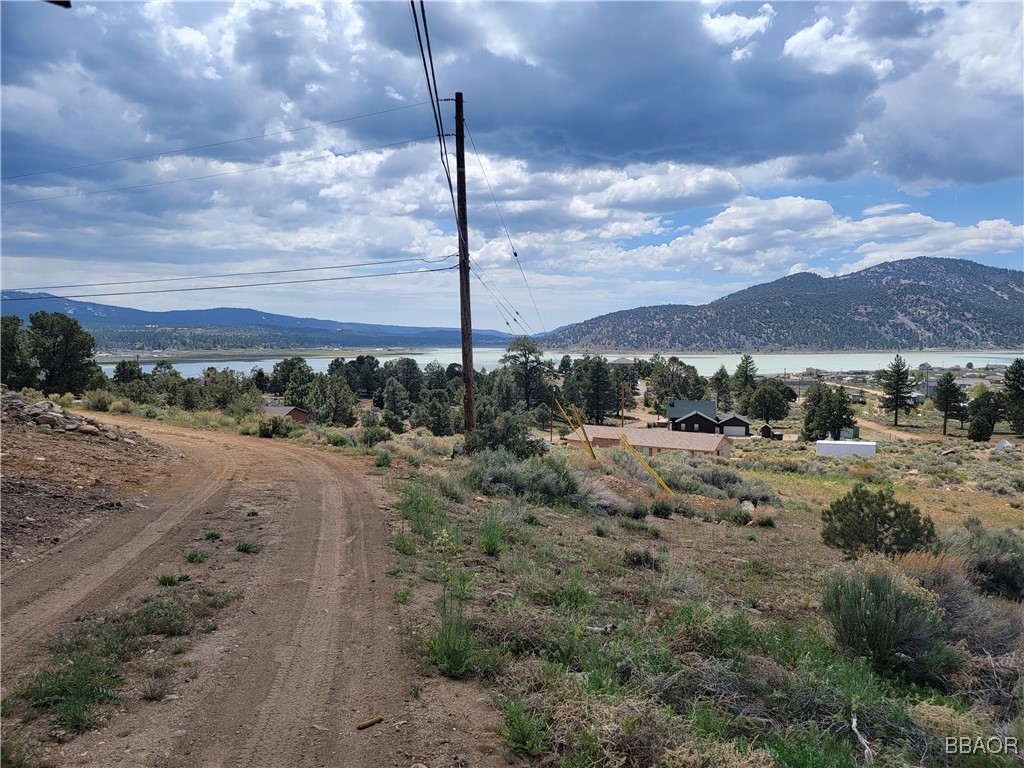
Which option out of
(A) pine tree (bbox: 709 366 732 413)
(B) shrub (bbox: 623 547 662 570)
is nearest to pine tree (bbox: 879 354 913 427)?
(A) pine tree (bbox: 709 366 732 413)

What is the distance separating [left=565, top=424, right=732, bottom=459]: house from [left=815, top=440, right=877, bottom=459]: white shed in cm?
861

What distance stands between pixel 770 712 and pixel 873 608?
7.71ft

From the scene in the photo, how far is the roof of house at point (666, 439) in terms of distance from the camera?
162ft

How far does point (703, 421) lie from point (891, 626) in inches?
2685

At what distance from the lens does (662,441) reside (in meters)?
51.3

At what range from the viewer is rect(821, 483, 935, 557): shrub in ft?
36.4

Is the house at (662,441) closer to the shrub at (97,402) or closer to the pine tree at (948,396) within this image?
the shrub at (97,402)

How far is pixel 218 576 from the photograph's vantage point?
6.82 m

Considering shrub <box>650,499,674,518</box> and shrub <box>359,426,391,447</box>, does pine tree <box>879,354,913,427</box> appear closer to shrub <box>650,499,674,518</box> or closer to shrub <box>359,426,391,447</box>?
shrub <box>650,499,674,518</box>

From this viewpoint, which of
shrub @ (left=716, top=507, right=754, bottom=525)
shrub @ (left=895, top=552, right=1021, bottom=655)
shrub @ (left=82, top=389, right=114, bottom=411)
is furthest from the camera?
shrub @ (left=82, top=389, right=114, bottom=411)

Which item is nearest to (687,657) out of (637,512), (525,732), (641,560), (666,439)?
(525,732)

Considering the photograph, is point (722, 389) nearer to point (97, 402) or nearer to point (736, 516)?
point (736, 516)

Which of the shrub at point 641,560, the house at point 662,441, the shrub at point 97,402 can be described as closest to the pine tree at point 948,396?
the house at point 662,441

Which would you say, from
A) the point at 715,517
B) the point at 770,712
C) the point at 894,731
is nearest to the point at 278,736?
the point at 770,712
